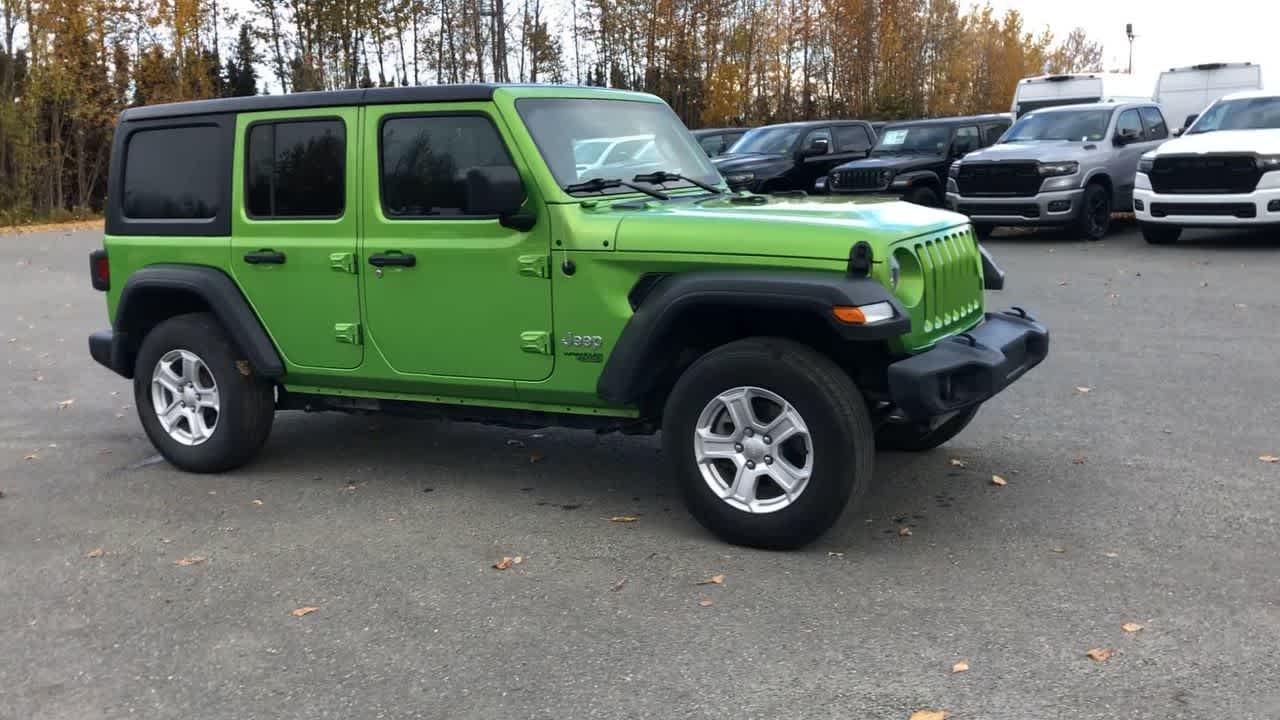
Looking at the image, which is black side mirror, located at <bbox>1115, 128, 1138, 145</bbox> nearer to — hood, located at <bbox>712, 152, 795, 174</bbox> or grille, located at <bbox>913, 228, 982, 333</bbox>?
hood, located at <bbox>712, 152, 795, 174</bbox>

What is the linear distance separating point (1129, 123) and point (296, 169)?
14.9 m

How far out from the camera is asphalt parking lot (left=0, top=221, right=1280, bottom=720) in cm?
393

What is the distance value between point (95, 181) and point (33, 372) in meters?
28.1

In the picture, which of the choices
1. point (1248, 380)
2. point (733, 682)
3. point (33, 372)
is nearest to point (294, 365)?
point (733, 682)

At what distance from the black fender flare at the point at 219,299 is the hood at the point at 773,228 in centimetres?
203

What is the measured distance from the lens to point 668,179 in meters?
6.07

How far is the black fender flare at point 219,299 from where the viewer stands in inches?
248

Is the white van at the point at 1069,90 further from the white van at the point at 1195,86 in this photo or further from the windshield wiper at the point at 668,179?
the windshield wiper at the point at 668,179

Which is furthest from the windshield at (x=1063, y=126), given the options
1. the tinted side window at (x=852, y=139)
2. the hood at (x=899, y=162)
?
the tinted side window at (x=852, y=139)

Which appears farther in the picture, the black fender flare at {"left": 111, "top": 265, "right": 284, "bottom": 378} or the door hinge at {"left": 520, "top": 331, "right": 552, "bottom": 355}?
the black fender flare at {"left": 111, "top": 265, "right": 284, "bottom": 378}

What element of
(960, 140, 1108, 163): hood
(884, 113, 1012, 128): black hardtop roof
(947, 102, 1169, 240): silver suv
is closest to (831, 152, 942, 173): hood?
(884, 113, 1012, 128): black hardtop roof

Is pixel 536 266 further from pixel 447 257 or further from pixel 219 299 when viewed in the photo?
pixel 219 299

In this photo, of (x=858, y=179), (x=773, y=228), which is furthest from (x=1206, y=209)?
(x=773, y=228)

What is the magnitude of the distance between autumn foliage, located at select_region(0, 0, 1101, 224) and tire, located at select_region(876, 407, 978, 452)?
22.3 m
